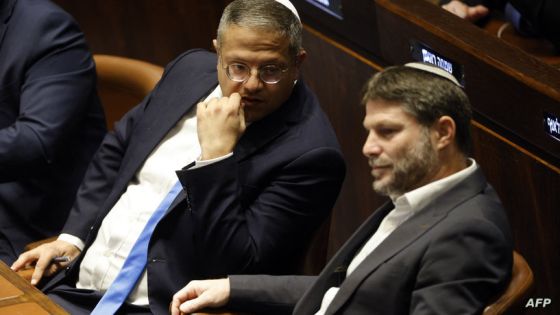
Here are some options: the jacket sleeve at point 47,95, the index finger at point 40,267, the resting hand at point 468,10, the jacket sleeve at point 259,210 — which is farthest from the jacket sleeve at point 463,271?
the resting hand at point 468,10

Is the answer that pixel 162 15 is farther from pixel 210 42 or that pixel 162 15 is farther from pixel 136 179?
pixel 136 179

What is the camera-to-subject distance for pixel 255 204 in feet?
8.62

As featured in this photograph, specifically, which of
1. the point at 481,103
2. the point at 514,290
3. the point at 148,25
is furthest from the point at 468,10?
→ the point at 514,290

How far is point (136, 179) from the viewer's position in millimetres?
2912

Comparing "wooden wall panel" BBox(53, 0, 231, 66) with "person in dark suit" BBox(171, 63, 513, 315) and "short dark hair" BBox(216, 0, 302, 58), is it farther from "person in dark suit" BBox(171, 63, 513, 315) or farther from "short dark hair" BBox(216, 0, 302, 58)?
"person in dark suit" BBox(171, 63, 513, 315)

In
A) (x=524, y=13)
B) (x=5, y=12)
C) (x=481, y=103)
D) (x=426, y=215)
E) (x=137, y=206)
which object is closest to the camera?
(x=426, y=215)

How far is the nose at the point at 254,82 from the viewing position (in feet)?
8.63

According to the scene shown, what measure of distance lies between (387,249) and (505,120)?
0.83 meters

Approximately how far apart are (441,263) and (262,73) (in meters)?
0.77

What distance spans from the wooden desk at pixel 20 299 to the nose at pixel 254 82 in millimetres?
652

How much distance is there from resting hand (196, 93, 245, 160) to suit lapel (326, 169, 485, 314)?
1.68ft

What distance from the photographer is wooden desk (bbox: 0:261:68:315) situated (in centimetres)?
230

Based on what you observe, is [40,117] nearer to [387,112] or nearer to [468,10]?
[387,112]

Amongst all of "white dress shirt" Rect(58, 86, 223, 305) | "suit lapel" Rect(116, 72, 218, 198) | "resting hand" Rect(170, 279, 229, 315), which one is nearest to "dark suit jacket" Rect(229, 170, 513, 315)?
"resting hand" Rect(170, 279, 229, 315)
